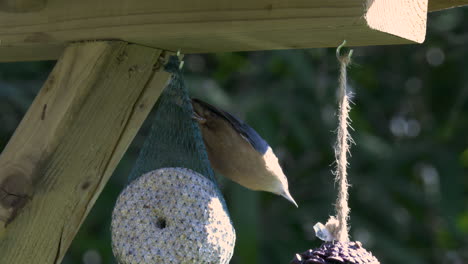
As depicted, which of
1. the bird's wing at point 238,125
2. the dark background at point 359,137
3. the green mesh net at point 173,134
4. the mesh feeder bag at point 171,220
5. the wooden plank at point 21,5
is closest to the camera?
the mesh feeder bag at point 171,220

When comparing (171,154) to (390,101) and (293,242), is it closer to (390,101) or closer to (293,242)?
(293,242)

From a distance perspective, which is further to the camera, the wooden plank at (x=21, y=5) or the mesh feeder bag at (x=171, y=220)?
the wooden plank at (x=21, y=5)

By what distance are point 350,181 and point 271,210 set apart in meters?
0.62

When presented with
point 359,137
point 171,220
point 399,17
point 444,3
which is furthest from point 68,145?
point 359,137

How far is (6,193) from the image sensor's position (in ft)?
6.55

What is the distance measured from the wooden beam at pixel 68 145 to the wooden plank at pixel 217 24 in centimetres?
7

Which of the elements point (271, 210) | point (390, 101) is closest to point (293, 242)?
point (271, 210)

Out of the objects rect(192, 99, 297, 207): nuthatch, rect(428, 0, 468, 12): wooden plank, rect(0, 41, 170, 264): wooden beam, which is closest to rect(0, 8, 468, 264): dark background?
rect(192, 99, 297, 207): nuthatch

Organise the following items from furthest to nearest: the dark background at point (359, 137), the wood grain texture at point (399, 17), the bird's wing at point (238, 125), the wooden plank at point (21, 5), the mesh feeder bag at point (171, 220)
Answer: the dark background at point (359, 137)
the bird's wing at point (238, 125)
the wooden plank at point (21, 5)
the mesh feeder bag at point (171, 220)
the wood grain texture at point (399, 17)

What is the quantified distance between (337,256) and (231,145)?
0.64 m

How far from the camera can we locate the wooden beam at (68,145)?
2.00m

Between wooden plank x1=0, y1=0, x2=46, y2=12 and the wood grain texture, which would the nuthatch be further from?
the wood grain texture

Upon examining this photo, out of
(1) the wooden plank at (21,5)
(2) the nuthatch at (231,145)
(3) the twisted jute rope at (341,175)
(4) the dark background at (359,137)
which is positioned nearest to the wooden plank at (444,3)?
(3) the twisted jute rope at (341,175)

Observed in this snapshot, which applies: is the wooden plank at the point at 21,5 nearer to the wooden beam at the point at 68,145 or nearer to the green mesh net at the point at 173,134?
the wooden beam at the point at 68,145
